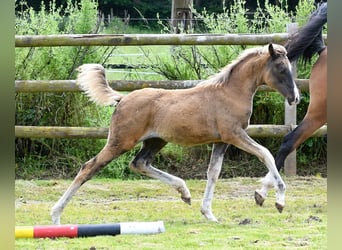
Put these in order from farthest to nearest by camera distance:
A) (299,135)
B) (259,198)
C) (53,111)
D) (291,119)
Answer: (53,111)
(291,119)
(299,135)
(259,198)

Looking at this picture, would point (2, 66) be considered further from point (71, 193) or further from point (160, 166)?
point (160, 166)

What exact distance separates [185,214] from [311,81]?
51.4 inches

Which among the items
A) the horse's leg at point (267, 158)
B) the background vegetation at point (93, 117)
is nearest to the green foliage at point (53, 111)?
the background vegetation at point (93, 117)

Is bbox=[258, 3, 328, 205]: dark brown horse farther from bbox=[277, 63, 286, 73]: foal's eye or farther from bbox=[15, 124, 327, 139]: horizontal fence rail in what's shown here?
bbox=[15, 124, 327, 139]: horizontal fence rail

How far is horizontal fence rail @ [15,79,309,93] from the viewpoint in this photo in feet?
18.8

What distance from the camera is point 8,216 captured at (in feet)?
1.56

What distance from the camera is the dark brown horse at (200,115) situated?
418 centimetres

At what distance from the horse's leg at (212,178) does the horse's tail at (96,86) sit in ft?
2.56

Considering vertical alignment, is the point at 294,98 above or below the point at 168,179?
above

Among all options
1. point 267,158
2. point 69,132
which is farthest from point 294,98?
point 69,132

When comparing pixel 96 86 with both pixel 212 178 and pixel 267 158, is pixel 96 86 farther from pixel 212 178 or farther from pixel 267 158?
pixel 267 158

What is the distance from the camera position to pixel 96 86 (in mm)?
4414

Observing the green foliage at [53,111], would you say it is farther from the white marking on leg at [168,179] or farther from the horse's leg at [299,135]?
the horse's leg at [299,135]

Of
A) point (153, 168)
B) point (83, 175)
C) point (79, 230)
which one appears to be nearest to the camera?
point (79, 230)
